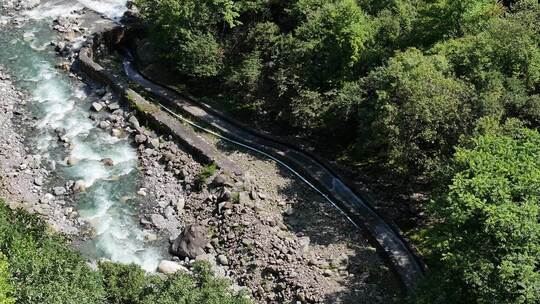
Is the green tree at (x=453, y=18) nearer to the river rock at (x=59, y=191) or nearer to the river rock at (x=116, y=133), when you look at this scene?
the river rock at (x=116, y=133)

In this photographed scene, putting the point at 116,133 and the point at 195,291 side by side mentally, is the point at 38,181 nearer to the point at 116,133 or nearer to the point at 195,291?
the point at 116,133

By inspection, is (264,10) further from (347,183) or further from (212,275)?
(212,275)

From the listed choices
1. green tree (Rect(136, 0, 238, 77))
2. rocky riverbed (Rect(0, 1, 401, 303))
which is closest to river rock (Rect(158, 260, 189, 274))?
rocky riverbed (Rect(0, 1, 401, 303))

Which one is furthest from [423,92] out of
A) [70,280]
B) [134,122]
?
[134,122]

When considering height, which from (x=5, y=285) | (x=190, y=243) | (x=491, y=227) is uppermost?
(x=491, y=227)

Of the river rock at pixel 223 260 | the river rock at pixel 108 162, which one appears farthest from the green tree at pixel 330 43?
the river rock at pixel 108 162

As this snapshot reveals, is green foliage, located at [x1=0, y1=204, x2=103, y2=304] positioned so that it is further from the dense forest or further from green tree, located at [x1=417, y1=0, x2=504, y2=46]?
green tree, located at [x1=417, y1=0, x2=504, y2=46]
